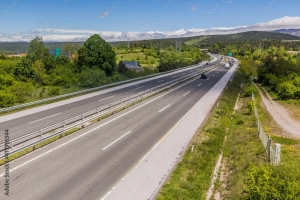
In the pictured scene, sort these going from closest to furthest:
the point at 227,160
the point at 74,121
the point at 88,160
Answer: the point at 88,160
the point at 227,160
the point at 74,121

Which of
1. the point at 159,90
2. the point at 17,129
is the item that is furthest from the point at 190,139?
the point at 159,90

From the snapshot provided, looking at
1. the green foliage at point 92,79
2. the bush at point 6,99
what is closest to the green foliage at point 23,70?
the green foliage at point 92,79

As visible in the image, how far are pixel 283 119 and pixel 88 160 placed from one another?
898 inches

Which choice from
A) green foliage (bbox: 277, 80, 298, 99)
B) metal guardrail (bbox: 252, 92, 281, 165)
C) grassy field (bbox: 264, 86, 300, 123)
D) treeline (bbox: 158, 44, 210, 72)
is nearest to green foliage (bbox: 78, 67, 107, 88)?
grassy field (bbox: 264, 86, 300, 123)

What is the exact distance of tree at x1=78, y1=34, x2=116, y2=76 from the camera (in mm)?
61594

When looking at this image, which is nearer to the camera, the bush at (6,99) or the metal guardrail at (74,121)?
the metal guardrail at (74,121)

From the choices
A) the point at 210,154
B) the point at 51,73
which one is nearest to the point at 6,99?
the point at 210,154

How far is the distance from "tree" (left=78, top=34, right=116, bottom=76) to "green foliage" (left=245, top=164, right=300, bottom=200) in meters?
54.5

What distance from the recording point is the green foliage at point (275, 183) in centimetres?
849

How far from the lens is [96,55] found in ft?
202

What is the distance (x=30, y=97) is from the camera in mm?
33000

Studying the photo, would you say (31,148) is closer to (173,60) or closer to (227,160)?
(227,160)

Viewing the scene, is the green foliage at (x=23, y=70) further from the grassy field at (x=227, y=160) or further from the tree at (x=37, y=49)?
the grassy field at (x=227, y=160)

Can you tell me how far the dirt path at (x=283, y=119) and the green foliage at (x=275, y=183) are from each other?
1567 cm
